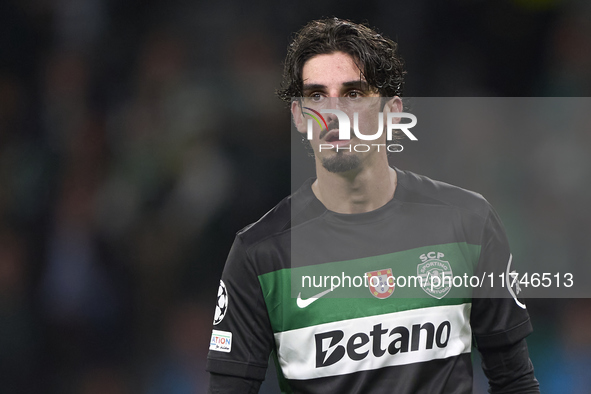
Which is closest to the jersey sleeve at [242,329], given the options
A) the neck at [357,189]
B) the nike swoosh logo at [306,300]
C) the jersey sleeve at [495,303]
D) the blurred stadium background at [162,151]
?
the nike swoosh logo at [306,300]

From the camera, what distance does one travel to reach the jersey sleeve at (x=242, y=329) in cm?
203

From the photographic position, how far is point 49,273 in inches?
138

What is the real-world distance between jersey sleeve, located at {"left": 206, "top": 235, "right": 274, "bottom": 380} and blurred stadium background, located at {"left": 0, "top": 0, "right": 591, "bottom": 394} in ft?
4.36

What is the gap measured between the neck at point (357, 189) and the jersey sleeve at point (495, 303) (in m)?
0.36

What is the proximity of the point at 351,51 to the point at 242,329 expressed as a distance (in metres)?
0.99

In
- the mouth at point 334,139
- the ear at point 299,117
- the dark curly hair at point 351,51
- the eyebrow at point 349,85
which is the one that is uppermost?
the dark curly hair at point 351,51

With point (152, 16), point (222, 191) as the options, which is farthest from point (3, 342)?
point (152, 16)

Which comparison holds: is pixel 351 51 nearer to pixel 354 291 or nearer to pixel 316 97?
pixel 316 97

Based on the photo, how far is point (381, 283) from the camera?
2074mm

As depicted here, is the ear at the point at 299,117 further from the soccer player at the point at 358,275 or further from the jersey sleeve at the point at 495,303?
the jersey sleeve at the point at 495,303

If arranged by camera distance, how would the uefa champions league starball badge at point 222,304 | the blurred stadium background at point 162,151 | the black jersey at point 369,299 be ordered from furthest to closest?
the blurred stadium background at point 162,151 < the uefa champions league starball badge at point 222,304 < the black jersey at point 369,299

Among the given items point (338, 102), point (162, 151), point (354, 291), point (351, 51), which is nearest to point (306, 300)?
point (354, 291)

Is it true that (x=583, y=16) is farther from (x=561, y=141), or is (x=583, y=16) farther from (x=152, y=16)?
(x=152, y=16)

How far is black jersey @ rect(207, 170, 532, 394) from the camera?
1.99m
